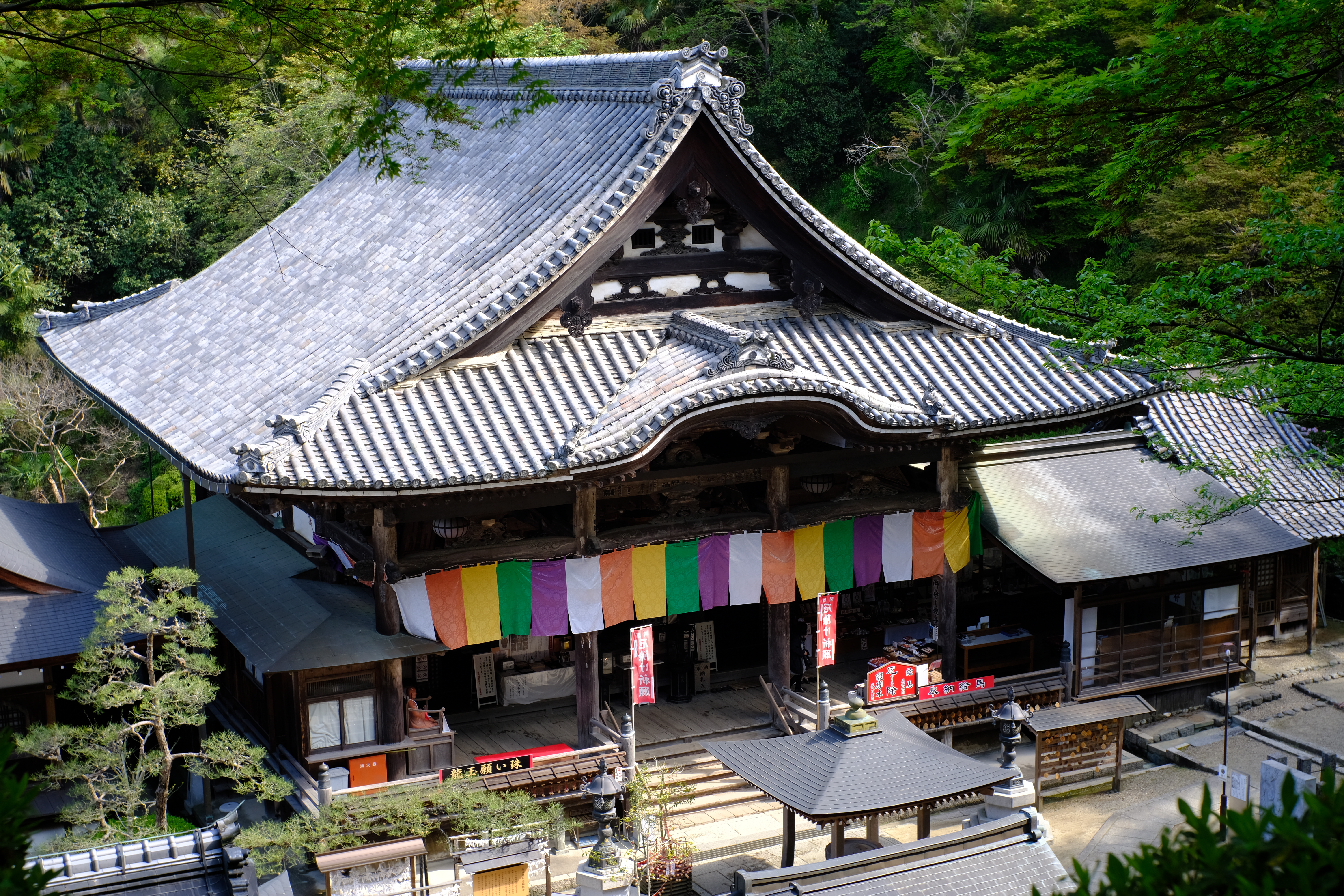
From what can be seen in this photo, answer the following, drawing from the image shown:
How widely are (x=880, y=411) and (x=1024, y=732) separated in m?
6.07

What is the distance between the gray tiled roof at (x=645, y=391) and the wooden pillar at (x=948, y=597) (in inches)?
50.1

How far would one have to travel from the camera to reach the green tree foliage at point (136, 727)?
44.7 feet

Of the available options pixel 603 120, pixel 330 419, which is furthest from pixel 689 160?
pixel 330 419

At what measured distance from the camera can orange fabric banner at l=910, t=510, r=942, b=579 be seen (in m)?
17.2

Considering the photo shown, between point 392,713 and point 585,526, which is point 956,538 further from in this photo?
point 392,713

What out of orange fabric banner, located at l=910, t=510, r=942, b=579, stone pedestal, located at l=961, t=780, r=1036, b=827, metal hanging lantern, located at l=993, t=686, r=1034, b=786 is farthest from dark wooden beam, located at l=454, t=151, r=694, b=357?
stone pedestal, located at l=961, t=780, r=1036, b=827

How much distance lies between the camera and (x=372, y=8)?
851 centimetres

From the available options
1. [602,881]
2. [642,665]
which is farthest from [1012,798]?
[602,881]

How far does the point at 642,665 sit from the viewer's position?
15.9m

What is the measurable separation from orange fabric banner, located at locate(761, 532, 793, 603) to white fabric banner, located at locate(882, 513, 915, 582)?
148 centimetres

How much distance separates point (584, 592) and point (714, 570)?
6.14 feet

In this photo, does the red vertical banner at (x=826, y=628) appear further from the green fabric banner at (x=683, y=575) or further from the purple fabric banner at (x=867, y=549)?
the green fabric banner at (x=683, y=575)

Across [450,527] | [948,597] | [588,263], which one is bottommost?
[948,597]

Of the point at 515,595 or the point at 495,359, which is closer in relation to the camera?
the point at 515,595
